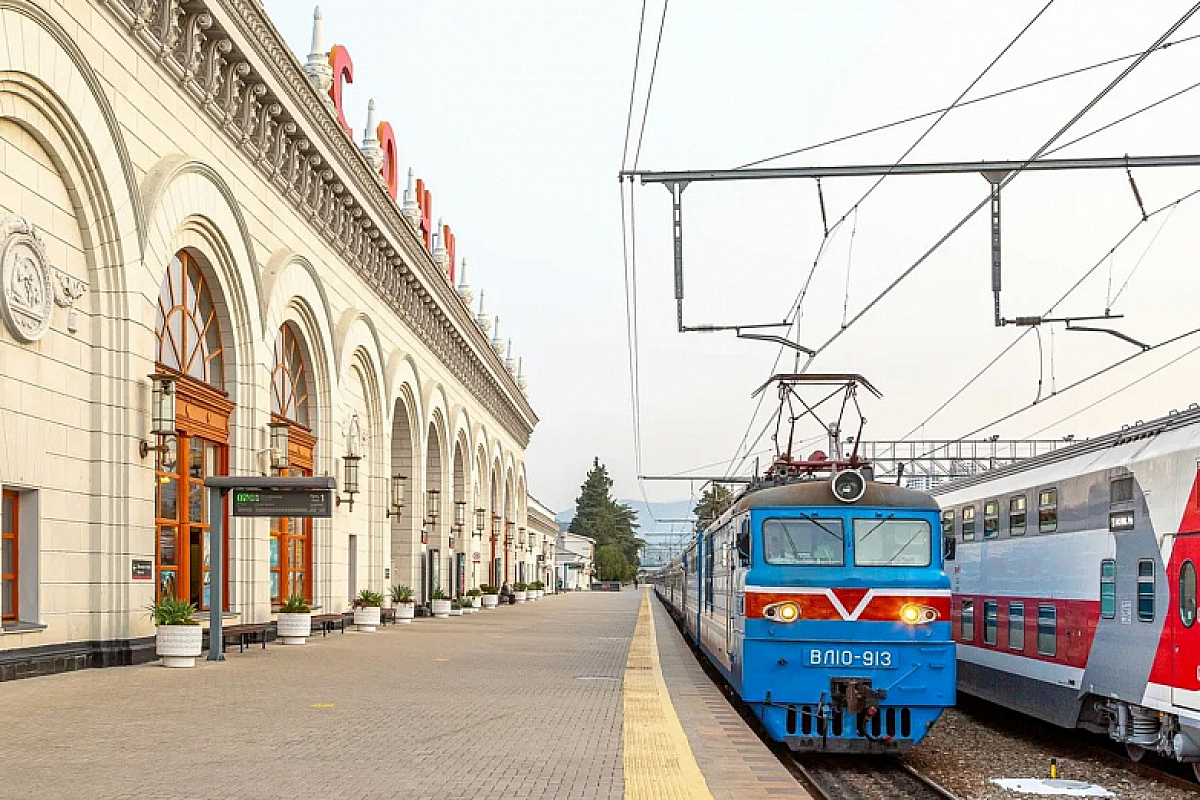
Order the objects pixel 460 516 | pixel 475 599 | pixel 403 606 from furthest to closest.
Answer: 1. pixel 460 516
2. pixel 475 599
3. pixel 403 606

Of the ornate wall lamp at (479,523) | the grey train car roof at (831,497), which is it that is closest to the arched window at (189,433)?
the grey train car roof at (831,497)

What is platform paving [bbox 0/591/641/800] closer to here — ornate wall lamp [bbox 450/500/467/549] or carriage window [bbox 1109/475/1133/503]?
carriage window [bbox 1109/475/1133/503]

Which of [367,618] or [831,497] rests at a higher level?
[831,497]

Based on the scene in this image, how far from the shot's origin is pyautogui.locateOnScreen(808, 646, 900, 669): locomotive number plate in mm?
13125

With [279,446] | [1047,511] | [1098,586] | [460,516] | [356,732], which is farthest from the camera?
[460,516]

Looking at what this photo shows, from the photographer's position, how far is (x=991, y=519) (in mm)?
17781

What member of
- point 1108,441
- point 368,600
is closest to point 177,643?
point 1108,441

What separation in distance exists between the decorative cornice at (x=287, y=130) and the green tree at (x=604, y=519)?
4811 inches

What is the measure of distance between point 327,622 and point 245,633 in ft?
21.7

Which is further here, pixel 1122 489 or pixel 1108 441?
pixel 1108 441

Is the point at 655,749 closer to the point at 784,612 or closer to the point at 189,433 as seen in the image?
the point at 784,612

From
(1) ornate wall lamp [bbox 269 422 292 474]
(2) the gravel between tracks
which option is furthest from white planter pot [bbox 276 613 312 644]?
(2) the gravel between tracks

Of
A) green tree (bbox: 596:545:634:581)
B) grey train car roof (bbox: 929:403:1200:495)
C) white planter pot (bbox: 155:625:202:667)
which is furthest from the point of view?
green tree (bbox: 596:545:634:581)

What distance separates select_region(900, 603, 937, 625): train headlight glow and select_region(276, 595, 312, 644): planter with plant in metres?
15.2
